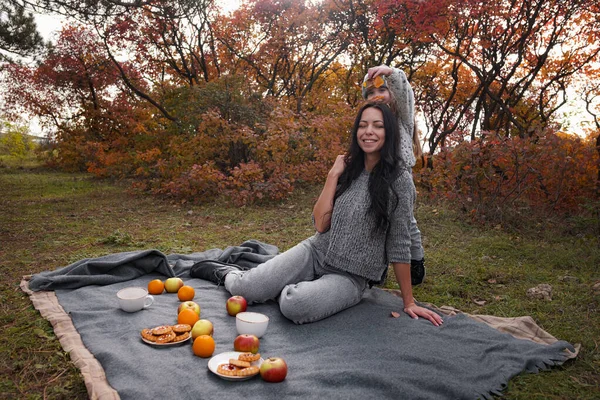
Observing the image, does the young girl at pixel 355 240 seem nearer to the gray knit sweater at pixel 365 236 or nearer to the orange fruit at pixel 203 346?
the gray knit sweater at pixel 365 236

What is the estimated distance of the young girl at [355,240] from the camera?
295 centimetres

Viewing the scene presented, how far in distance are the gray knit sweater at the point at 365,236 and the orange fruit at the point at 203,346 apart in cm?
103

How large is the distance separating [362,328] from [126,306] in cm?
159

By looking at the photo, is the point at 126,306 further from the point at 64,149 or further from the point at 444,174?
the point at 64,149

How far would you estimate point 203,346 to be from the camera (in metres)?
2.41

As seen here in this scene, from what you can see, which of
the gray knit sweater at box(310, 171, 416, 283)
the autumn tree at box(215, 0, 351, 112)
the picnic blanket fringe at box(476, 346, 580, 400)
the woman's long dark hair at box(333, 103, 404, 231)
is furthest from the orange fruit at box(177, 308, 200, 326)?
the autumn tree at box(215, 0, 351, 112)

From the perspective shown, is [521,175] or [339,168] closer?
Result: [339,168]

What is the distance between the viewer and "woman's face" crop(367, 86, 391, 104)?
328 cm

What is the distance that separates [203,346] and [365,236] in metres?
1.29

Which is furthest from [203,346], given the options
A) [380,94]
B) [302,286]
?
[380,94]

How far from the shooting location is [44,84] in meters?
14.1

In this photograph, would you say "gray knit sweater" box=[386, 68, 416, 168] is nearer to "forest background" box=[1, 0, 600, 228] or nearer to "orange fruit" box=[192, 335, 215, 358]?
"orange fruit" box=[192, 335, 215, 358]

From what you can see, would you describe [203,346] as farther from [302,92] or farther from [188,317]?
[302,92]

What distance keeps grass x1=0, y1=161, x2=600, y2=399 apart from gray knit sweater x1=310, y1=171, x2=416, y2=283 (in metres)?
0.84
